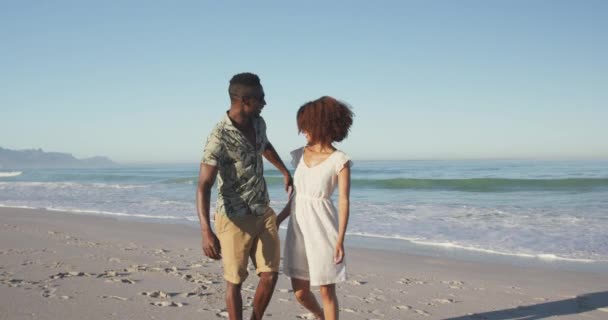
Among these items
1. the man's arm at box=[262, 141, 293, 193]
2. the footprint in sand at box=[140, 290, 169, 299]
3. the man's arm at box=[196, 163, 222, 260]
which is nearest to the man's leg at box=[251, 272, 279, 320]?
the man's arm at box=[196, 163, 222, 260]

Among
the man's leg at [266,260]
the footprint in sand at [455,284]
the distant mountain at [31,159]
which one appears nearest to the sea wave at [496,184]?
the footprint in sand at [455,284]

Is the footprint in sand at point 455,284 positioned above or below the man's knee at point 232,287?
below

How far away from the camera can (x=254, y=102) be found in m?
3.26

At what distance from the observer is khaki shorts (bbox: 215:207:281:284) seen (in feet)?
10.9

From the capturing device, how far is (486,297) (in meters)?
5.05

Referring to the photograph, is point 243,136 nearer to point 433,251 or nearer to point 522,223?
point 433,251

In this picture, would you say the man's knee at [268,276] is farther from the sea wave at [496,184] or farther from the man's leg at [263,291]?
the sea wave at [496,184]

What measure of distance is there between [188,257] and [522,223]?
282 inches

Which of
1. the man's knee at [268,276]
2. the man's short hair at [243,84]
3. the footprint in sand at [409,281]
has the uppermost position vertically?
the man's short hair at [243,84]

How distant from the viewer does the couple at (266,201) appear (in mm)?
3215

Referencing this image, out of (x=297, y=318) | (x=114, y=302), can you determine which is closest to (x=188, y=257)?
(x=114, y=302)

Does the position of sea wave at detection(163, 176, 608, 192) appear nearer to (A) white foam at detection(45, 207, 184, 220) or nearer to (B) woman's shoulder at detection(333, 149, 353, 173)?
(A) white foam at detection(45, 207, 184, 220)

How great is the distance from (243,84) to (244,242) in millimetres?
1016

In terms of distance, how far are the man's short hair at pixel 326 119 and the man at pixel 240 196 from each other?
313 mm
